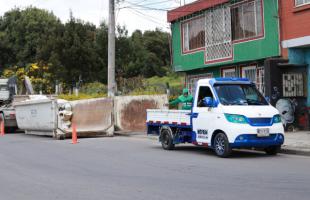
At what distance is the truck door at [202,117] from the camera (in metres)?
13.4

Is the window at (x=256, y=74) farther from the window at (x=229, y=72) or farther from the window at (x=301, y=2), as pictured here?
the window at (x=301, y=2)

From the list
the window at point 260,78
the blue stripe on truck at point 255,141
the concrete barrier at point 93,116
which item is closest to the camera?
the blue stripe on truck at point 255,141

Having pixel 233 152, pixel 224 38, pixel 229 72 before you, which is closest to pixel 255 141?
pixel 233 152

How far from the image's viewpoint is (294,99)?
772 inches

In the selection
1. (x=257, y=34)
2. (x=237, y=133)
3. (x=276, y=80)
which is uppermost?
(x=257, y=34)

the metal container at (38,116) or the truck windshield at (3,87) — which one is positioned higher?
A: the truck windshield at (3,87)

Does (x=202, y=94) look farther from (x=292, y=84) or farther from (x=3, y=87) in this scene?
(x=3, y=87)

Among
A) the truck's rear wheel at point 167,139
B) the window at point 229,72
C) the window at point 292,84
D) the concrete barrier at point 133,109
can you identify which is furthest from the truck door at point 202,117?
the window at point 229,72

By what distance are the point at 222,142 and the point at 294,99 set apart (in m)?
7.57

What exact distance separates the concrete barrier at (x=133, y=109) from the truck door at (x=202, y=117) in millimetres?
9004

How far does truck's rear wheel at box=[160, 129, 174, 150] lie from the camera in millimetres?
15305

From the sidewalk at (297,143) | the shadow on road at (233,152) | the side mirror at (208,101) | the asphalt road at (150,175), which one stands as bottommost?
the asphalt road at (150,175)

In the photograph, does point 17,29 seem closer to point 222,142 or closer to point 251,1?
point 251,1

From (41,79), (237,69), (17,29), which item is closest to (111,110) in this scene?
(237,69)
